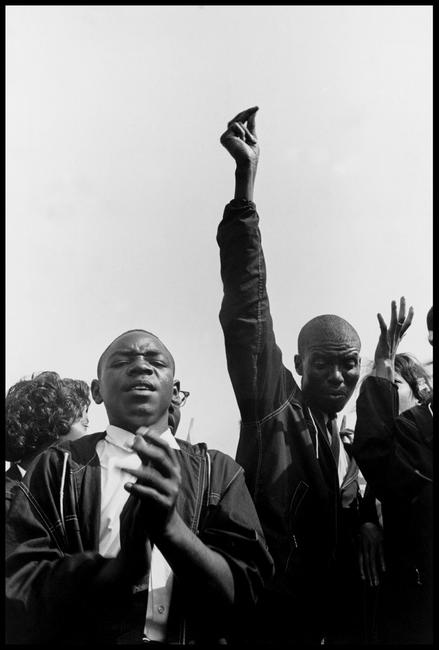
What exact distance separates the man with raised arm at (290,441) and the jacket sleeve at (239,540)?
0.60ft

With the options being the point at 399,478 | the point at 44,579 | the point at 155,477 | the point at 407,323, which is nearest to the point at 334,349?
the point at 407,323

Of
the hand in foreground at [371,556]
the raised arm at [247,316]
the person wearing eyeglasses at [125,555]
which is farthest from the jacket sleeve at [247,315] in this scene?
the hand in foreground at [371,556]

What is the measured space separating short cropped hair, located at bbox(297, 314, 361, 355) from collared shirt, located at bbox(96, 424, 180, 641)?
0.82 meters

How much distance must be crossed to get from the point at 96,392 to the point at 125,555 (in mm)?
904

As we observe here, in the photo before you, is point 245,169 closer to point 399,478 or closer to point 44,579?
point 399,478

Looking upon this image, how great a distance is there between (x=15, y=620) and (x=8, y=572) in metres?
0.18

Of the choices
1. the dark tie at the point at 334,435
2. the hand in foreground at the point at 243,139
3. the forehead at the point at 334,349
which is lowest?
the dark tie at the point at 334,435

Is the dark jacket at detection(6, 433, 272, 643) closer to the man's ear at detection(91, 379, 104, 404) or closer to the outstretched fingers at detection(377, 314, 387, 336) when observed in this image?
the man's ear at detection(91, 379, 104, 404)

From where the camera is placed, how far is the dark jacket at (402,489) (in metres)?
3.93

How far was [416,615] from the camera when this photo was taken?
12.9 feet

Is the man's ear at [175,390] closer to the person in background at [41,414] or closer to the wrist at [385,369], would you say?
the person in background at [41,414]

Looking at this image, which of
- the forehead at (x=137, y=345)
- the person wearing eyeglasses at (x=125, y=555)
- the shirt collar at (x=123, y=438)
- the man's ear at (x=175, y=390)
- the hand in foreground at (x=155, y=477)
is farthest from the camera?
the man's ear at (x=175, y=390)

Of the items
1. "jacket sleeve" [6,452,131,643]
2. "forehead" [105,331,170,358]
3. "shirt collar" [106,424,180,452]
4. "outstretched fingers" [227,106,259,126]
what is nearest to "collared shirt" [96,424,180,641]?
"shirt collar" [106,424,180,452]

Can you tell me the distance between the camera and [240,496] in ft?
12.4
